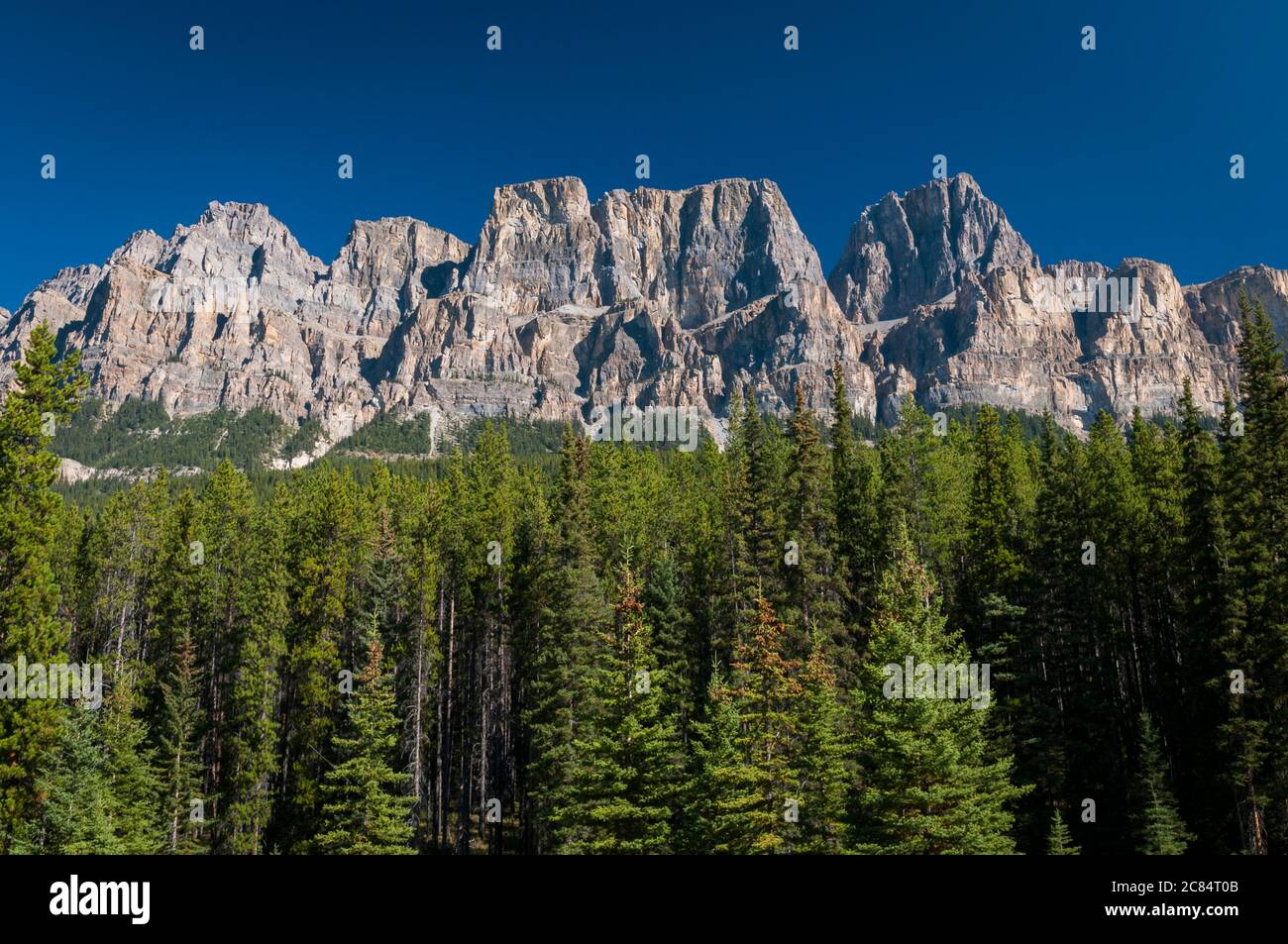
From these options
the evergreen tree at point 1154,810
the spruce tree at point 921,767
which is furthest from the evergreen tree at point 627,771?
the evergreen tree at point 1154,810

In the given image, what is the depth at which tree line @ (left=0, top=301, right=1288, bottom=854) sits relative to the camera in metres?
25.4

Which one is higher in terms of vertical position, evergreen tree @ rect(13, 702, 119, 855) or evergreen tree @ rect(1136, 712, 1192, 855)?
evergreen tree @ rect(13, 702, 119, 855)

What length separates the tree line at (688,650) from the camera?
25422 mm

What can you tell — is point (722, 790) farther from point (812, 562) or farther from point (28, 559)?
point (28, 559)

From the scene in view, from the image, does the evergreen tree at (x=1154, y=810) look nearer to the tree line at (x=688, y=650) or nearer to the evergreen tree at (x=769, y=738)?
the tree line at (x=688, y=650)

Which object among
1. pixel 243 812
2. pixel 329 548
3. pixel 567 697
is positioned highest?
pixel 329 548

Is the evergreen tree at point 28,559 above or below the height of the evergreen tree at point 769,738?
above

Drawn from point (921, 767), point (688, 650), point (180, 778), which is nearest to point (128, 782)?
point (180, 778)

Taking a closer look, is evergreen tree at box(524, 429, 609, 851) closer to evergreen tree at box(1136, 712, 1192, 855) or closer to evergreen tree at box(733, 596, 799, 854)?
evergreen tree at box(733, 596, 799, 854)

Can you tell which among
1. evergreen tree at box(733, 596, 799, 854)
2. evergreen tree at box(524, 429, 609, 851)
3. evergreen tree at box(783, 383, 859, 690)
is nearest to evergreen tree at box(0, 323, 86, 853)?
evergreen tree at box(524, 429, 609, 851)

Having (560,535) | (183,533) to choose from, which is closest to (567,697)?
(560,535)

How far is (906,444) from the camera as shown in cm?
4522
